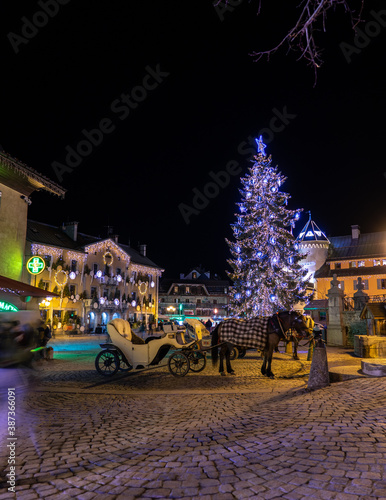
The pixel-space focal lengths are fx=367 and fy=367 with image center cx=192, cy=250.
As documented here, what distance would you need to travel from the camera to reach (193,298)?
77.4 meters

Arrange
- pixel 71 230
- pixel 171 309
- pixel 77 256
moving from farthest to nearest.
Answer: pixel 171 309, pixel 71 230, pixel 77 256

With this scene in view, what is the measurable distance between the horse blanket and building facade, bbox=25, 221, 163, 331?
28.6 m

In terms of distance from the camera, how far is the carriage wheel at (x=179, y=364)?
11156 millimetres

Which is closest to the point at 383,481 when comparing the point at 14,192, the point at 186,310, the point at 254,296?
the point at 14,192

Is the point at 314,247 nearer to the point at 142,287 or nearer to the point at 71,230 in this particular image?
the point at 142,287

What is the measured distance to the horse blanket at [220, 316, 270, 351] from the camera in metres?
11.1

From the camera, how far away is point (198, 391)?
8.80 m

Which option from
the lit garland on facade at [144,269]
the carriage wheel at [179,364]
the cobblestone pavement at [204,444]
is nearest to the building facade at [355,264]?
the lit garland on facade at [144,269]

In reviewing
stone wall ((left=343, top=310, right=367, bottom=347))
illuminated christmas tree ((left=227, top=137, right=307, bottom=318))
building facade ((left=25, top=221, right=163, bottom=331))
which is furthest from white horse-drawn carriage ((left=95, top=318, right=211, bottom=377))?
building facade ((left=25, top=221, right=163, bottom=331))

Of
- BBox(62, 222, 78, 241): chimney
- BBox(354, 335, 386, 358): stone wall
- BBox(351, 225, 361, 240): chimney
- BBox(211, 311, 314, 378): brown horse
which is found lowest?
BBox(354, 335, 386, 358): stone wall

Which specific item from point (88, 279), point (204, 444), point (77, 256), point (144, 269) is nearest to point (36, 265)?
point (204, 444)

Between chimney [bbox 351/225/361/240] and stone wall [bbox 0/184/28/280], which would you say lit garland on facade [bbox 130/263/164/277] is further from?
stone wall [bbox 0/184/28/280]

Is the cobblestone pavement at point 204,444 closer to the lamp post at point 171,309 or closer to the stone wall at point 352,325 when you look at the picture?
the stone wall at point 352,325

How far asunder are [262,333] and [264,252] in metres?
14.8
